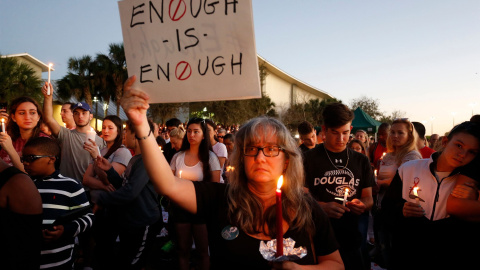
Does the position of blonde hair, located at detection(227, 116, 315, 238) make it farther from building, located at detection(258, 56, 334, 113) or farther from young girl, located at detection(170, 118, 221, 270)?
building, located at detection(258, 56, 334, 113)

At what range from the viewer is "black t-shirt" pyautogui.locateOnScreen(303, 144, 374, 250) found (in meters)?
3.08

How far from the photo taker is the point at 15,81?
21.0m

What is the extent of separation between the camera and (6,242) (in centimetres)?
184

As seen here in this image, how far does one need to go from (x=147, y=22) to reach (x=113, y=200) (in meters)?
2.29

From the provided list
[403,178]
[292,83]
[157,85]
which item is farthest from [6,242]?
[292,83]

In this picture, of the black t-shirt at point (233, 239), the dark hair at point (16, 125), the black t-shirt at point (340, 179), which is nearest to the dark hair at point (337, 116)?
the black t-shirt at point (340, 179)

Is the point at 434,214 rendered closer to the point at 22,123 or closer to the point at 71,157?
the point at 71,157

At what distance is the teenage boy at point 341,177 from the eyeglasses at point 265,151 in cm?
148

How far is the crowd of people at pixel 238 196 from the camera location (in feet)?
5.73

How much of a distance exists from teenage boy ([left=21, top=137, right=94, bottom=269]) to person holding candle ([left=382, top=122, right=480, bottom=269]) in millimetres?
2618

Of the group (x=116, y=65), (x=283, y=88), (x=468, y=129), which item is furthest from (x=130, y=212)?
(x=283, y=88)

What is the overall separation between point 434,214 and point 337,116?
1186 mm

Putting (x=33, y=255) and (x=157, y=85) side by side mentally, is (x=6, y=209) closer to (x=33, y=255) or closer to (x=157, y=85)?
(x=33, y=255)

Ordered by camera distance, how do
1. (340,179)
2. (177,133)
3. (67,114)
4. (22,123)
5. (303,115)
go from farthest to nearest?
(303,115) → (177,133) → (67,114) → (22,123) → (340,179)
